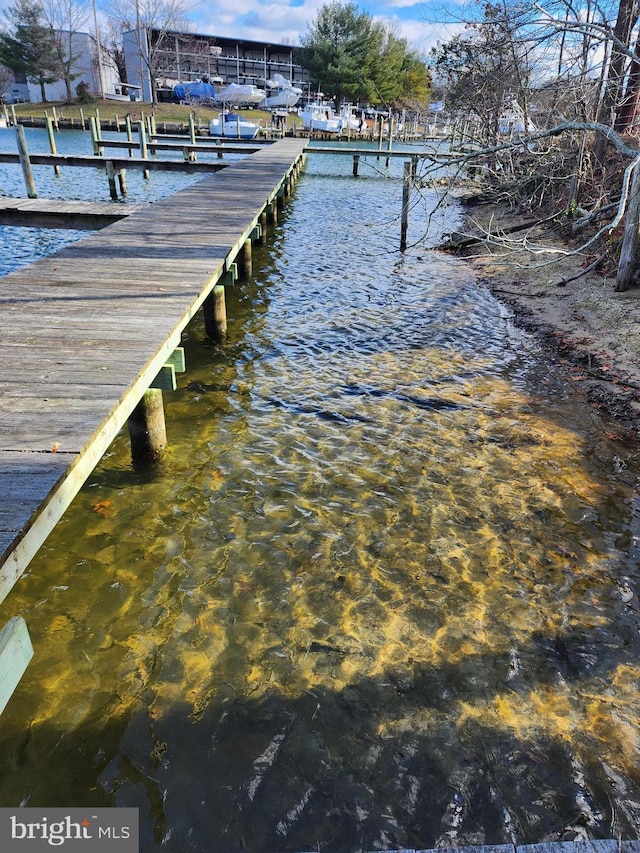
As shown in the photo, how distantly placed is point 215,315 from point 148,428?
11.1 feet

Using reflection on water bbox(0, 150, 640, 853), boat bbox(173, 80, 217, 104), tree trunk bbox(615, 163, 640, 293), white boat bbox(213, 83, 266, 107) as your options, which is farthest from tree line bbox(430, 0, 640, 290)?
boat bbox(173, 80, 217, 104)

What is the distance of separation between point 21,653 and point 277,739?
1.29 meters

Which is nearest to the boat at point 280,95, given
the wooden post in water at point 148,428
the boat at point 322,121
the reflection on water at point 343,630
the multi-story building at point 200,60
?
the multi-story building at point 200,60

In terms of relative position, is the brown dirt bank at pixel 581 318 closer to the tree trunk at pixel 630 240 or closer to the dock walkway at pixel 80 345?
the tree trunk at pixel 630 240

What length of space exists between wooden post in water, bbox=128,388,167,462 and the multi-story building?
67.5m

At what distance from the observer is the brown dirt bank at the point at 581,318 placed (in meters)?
6.63

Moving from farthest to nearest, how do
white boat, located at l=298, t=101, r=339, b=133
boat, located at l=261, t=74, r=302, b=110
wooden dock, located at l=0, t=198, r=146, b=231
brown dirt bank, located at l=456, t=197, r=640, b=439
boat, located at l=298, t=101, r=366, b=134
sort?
boat, located at l=261, t=74, r=302, b=110 → boat, located at l=298, t=101, r=366, b=134 → white boat, located at l=298, t=101, r=339, b=133 → wooden dock, located at l=0, t=198, r=146, b=231 → brown dirt bank, located at l=456, t=197, r=640, b=439

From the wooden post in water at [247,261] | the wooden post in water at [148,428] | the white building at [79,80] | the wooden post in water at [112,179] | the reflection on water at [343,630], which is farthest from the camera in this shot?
the white building at [79,80]

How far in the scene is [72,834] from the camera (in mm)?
2375

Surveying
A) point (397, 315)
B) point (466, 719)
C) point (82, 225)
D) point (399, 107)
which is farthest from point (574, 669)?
point (399, 107)

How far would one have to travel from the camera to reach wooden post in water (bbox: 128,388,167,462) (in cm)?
476

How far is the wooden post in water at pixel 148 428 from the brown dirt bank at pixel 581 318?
14.8 feet

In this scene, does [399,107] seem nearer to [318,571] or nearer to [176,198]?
[176,198]

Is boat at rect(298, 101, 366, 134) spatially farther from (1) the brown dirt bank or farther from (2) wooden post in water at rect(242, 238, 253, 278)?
(2) wooden post in water at rect(242, 238, 253, 278)
